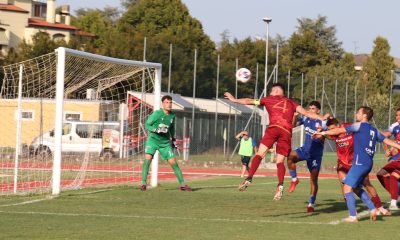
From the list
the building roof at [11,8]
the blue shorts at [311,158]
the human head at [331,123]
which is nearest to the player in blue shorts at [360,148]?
the human head at [331,123]

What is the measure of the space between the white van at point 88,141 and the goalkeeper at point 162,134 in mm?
4282

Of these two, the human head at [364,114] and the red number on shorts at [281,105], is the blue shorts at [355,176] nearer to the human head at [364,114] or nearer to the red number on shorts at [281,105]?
the human head at [364,114]

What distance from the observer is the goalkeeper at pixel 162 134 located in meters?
20.6

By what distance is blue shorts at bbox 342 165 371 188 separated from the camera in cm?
1467

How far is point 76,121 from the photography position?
30.8 m

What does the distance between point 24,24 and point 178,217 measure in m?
70.7

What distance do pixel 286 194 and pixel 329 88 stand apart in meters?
42.8

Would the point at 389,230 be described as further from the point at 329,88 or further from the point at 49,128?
the point at 329,88

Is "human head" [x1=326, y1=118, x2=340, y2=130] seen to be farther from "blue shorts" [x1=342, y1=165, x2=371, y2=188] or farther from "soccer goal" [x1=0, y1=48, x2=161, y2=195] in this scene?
"soccer goal" [x1=0, y1=48, x2=161, y2=195]

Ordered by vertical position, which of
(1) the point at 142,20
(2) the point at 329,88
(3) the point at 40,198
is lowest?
(3) the point at 40,198

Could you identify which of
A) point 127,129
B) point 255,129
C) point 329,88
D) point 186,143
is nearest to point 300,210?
point 127,129

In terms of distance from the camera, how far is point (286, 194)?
20922 mm

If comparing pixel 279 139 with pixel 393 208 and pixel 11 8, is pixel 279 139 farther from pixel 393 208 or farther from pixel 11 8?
pixel 11 8

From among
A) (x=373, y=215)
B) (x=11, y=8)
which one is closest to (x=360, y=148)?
(x=373, y=215)
